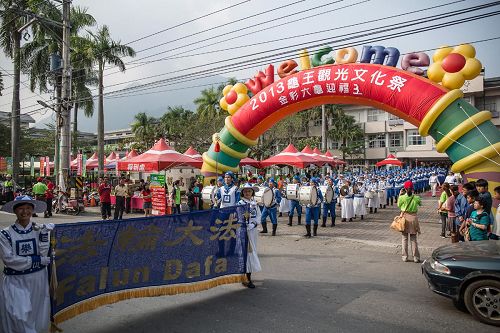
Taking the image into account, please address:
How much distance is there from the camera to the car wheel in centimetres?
501

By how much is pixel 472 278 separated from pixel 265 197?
7573mm

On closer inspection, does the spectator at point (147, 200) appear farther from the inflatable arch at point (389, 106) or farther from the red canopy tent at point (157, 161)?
the inflatable arch at point (389, 106)

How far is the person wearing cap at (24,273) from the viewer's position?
3.88 metres

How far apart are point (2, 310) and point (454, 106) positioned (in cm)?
1164

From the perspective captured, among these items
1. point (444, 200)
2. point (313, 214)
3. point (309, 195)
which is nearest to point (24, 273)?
point (309, 195)

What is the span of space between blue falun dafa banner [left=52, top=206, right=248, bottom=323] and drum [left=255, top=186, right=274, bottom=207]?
5687 mm

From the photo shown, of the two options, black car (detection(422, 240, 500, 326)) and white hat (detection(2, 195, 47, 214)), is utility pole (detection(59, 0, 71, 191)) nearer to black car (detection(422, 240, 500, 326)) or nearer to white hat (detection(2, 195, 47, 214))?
white hat (detection(2, 195, 47, 214))

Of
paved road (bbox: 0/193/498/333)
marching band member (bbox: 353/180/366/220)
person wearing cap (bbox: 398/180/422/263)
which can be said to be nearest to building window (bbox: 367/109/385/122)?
marching band member (bbox: 353/180/366/220)

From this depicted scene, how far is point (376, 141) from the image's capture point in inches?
1893

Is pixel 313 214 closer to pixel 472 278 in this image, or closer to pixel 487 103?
pixel 472 278

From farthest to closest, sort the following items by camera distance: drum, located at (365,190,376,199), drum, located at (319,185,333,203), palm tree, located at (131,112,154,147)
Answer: palm tree, located at (131,112,154,147), drum, located at (365,190,376,199), drum, located at (319,185,333,203)

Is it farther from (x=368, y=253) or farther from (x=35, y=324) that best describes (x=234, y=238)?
(x=368, y=253)

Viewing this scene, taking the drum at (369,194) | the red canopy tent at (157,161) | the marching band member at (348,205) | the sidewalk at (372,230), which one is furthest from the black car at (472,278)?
the red canopy tent at (157,161)

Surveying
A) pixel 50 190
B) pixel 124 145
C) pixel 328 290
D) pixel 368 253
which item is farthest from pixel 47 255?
pixel 124 145
